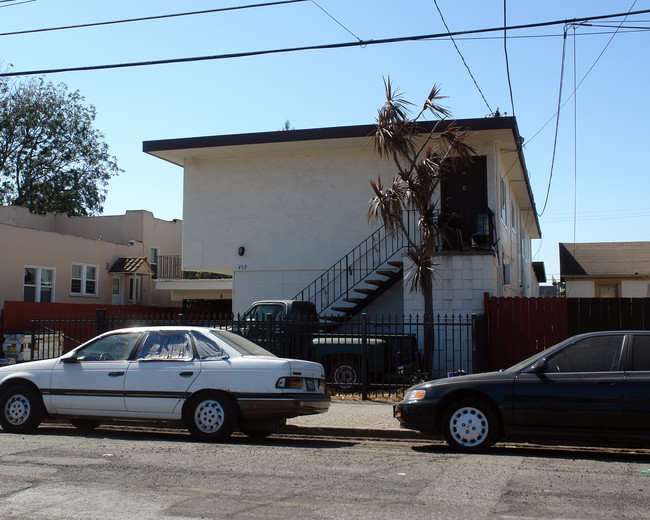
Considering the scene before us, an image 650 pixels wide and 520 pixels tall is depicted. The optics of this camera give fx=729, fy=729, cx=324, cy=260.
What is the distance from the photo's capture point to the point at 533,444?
967 centimetres

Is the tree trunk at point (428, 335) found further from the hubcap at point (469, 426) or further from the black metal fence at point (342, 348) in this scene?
the hubcap at point (469, 426)

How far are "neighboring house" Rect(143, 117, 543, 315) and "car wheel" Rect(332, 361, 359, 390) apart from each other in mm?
3968

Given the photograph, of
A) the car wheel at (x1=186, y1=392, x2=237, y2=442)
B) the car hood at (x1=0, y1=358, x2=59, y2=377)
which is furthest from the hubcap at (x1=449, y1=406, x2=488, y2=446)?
the car hood at (x1=0, y1=358, x2=59, y2=377)

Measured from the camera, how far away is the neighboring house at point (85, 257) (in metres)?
26.5

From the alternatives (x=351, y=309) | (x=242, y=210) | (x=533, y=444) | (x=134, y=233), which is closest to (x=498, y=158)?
(x=351, y=309)

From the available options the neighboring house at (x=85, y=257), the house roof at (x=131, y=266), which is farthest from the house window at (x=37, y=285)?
the house roof at (x=131, y=266)

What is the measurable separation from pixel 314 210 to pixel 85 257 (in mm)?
13784

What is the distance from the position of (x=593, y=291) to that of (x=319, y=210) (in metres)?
14.3

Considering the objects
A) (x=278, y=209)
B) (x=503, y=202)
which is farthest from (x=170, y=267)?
(x=503, y=202)

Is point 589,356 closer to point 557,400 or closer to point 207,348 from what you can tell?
point 557,400

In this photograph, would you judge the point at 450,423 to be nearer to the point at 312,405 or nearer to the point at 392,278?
the point at 312,405

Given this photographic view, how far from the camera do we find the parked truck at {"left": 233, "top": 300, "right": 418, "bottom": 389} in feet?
46.5

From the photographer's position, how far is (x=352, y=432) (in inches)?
407

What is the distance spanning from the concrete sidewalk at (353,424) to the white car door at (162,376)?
6.30 ft
